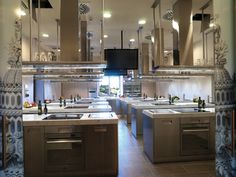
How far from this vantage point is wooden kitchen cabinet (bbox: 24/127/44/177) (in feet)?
10.3

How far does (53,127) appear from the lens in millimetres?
3158

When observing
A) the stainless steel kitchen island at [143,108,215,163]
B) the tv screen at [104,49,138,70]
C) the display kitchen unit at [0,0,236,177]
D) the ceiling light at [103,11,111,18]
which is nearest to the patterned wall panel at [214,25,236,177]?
the display kitchen unit at [0,0,236,177]

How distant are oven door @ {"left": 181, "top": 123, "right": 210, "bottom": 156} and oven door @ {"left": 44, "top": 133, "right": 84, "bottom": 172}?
1843 millimetres

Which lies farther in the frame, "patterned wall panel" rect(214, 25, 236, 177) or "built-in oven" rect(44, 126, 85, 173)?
"built-in oven" rect(44, 126, 85, 173)

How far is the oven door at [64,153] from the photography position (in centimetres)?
316

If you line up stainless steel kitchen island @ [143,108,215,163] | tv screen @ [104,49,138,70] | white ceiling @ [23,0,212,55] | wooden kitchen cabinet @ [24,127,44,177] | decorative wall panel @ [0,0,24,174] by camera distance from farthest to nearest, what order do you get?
tv screen @ [104,49,138,70], white ceiling @ [23,0,212,55], stainless steel kitchen island @ [143,108,215,163], wooden kitchen cabinet @ [24,127,44,177], decorative wall panel @ [0,0,24,174]

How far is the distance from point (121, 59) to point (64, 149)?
3996mm

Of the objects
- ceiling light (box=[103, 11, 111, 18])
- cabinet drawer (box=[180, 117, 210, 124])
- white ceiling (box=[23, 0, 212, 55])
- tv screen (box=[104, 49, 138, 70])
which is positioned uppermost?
white ceiling (box=[23, 0, 212, 55])

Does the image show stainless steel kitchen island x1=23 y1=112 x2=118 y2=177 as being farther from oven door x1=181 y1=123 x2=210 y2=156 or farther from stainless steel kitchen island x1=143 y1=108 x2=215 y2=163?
oven door x1=181 y1=123 x2=210 y2=156

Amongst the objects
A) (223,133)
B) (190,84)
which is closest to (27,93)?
(190,84)

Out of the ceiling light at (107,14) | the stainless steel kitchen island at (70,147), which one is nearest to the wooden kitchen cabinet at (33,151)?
the stainless steel kitchen island at (70,147)

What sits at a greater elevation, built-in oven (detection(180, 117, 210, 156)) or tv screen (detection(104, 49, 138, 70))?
tv screen (detection(104, 49, 138, 70))

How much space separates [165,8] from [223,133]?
11.6 feet

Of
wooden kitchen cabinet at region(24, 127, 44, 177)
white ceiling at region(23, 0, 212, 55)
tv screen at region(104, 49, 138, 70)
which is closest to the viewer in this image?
wooden kitchen cabinet at region(24, 127, 44, 177)
